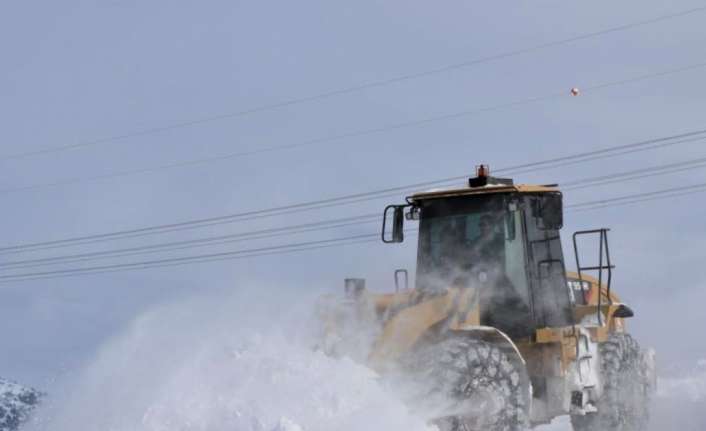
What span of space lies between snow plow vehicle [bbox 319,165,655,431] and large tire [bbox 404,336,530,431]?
0.01m

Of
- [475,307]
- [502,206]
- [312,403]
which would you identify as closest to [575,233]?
[502,206]

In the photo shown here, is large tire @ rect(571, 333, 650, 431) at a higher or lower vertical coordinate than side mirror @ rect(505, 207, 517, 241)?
lower

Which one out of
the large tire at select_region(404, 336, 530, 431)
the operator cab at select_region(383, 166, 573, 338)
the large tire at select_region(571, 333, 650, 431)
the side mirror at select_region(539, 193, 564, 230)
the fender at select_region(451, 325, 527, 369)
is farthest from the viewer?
the large tire at select_region(571, 333, 650, 431)

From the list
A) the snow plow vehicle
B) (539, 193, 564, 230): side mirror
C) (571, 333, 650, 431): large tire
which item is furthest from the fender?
(571, 333, 650, 431): large tire

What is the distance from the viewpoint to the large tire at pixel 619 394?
14.4 m

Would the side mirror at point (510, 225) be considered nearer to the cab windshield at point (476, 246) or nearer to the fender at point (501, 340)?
the cab windshield at point (476, 246)

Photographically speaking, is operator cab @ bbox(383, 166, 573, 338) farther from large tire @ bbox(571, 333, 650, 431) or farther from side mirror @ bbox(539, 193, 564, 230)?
large tire @ bbox(571, 333, 650, 431)

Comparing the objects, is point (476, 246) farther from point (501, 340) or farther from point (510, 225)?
point (501, 340)

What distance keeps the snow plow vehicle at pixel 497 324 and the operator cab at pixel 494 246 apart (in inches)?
0.4

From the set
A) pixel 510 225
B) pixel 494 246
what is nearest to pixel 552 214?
pixel 510 225

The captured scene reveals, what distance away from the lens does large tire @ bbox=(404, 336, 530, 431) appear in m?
10.9

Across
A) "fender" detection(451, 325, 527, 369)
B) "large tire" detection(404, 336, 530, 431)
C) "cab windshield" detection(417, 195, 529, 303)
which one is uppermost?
"cab windshield" detection(417, 195, 529, 303)

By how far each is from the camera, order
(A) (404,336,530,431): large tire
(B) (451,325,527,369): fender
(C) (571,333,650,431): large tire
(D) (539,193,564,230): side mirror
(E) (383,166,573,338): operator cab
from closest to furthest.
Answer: (A) (404,336,530,431): large tire
(B) (451,325,527,369): fender
(D) (539,193,564,230): side mirror
(E) (383,166,573,338): operator cab
(C) (571,333,650,431): large tire

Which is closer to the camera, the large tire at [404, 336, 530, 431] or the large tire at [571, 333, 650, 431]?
the large tire at [404, 336, 530, 431]
